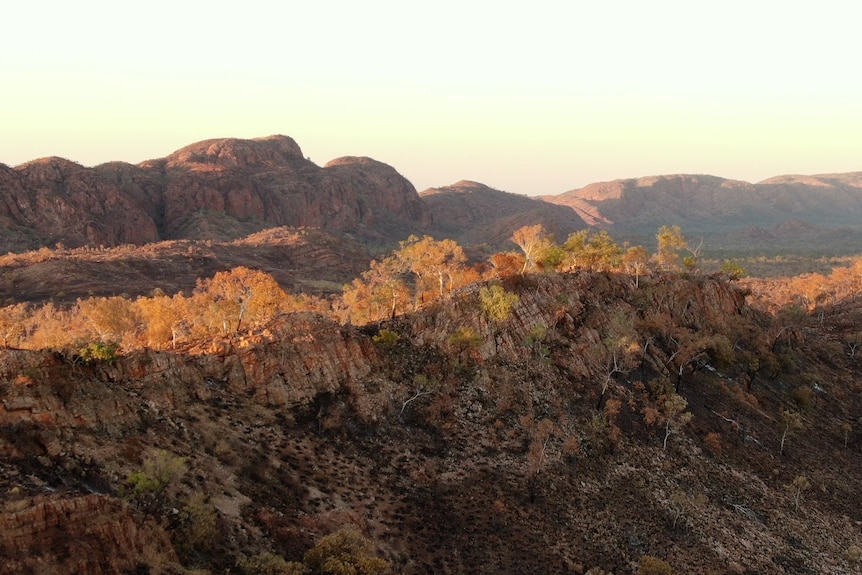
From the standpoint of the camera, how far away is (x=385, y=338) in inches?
1528

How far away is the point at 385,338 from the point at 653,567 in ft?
68.1

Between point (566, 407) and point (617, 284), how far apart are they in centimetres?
1820

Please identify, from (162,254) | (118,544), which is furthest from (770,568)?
(162,254)

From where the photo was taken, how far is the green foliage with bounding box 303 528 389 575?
1969 centimetres

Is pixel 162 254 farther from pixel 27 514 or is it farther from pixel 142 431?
pixel 27 514

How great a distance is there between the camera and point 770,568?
31.2 metres

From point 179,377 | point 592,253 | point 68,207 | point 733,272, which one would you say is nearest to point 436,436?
point 179,377

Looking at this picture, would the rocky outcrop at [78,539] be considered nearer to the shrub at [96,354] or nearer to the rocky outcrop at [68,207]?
the shrub at [96,354]

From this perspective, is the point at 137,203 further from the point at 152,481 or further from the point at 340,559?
the point at 340,559

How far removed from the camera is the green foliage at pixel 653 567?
2652 cm

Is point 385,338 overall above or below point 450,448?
above

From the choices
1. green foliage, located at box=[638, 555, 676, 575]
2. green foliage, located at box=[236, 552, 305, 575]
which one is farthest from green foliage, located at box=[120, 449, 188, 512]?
green foliage, located at box=[638, 555, 676, 575]

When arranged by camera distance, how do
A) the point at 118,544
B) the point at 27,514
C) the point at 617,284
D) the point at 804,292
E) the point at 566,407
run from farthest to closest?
the point at 804,292 → the point at 617,284 → the point at 566,407 → the point at 118,544 → the point at 27,514

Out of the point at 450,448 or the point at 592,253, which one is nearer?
the point at 450,448
